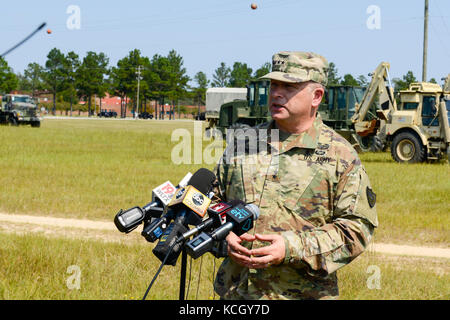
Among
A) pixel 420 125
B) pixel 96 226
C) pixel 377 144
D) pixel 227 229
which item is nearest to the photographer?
pixel 227 229

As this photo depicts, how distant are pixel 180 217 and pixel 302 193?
71 cm

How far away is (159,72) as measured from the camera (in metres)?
112

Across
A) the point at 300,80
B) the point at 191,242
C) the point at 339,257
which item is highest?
A: the point at 300,80

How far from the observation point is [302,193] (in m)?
2.76

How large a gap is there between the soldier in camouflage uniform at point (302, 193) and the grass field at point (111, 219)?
293 centimetres

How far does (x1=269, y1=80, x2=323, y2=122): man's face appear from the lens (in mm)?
2750

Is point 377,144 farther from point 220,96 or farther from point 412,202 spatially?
point 220,96

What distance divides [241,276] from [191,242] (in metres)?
0.78

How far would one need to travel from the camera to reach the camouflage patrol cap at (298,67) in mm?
2730

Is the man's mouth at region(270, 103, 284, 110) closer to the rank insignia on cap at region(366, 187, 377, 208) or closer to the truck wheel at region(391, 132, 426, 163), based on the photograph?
the rank insignia on cap at region(366, 187, 377, 208)

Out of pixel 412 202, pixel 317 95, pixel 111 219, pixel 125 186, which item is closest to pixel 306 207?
pixel 317 95

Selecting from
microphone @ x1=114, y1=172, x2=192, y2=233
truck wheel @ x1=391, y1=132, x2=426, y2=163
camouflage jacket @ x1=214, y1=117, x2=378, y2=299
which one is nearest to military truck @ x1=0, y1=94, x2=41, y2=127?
truck wheel @ x1=391, y1=132, x2=426, y2=163
